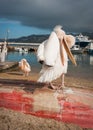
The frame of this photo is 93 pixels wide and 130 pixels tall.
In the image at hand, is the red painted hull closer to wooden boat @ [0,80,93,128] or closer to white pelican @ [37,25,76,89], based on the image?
wooden boat @ [0,80,93,128]

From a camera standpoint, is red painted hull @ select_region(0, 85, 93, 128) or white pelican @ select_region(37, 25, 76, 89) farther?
white pelican @ select_region(37, 25, 76, 89)

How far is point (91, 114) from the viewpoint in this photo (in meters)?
9.03

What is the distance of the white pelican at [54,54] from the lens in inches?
371

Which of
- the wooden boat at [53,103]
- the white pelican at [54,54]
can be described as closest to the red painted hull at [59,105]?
the wooden boat at [53,103]

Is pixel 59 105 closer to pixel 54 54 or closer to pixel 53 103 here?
A: pixel 53 103

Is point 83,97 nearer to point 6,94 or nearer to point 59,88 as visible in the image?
point 59,88

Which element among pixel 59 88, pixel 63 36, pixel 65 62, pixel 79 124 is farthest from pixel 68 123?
pixel 63 36

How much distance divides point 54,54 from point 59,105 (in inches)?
56.0

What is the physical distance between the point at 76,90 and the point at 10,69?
65.1 ft

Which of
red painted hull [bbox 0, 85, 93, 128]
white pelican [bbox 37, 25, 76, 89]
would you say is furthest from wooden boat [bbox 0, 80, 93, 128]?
white pelican [bbox 37, 25, 76, 89]

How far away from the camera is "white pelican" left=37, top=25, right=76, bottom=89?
30.9ft

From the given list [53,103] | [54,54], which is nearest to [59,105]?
[53,103]

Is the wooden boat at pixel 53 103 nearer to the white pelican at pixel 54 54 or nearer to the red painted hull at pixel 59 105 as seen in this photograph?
the red painted hull at pixel 59 105

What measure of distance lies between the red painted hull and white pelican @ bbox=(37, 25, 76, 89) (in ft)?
1.65
